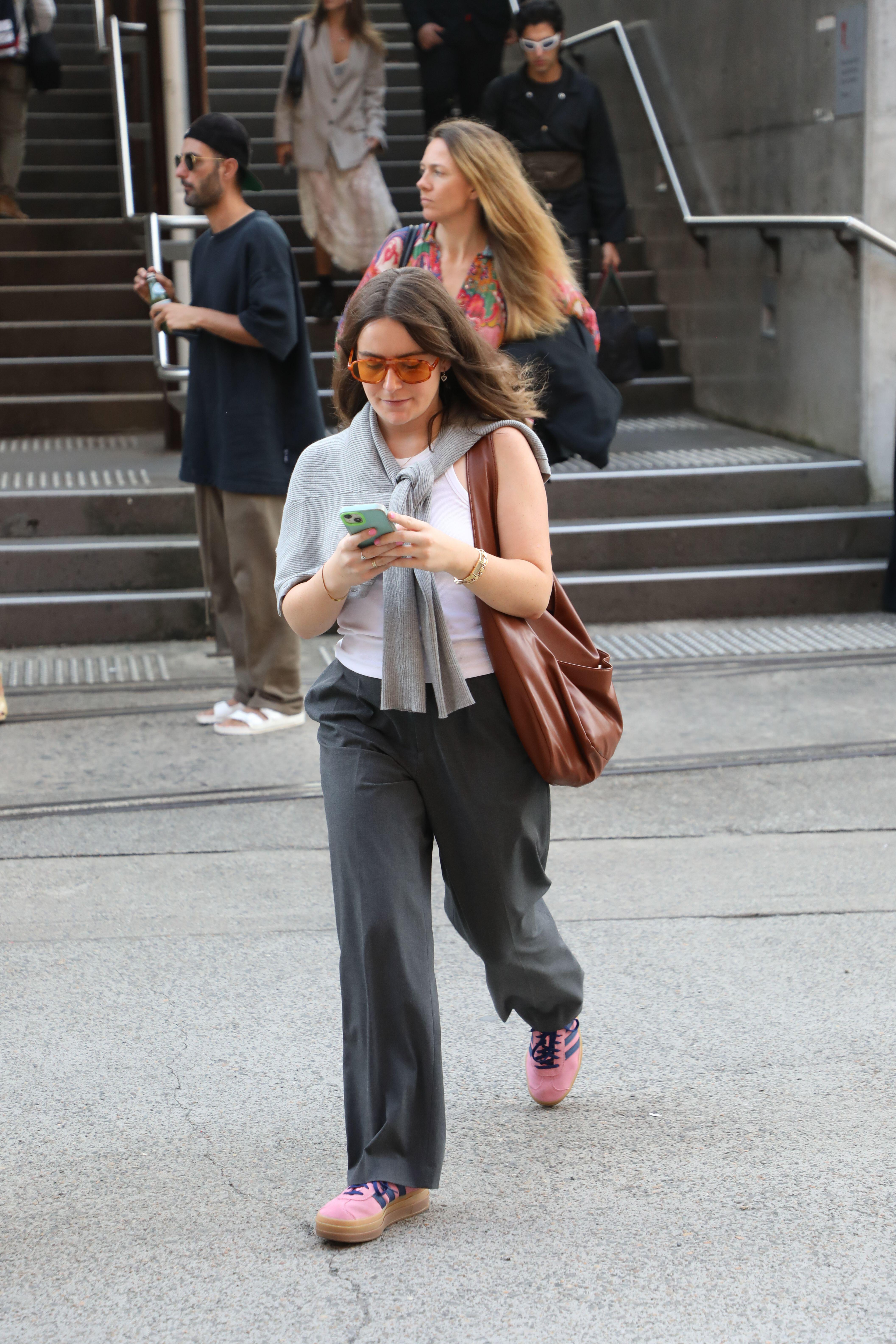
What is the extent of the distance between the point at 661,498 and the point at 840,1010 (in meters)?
4.45

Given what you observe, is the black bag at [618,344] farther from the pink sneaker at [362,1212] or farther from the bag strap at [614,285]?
the pink sneaker at [362,1212]

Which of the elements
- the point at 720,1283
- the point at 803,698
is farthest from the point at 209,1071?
the point at 803,698

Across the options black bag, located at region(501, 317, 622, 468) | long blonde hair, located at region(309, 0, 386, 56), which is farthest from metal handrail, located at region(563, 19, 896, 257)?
black bag, located at region(501, 317, 622, 468)

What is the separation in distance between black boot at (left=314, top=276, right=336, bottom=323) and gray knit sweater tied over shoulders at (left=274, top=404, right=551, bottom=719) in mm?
6245

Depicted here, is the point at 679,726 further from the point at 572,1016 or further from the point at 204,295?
the point at 572,1016

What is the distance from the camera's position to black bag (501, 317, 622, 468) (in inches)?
188

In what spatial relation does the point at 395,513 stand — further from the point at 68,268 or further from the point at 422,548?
the point at 68,268

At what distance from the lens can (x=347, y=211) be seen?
28.7 ft

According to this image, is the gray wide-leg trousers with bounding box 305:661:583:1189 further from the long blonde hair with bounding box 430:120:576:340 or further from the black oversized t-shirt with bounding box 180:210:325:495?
the black oversized t-shirt with bounding box 180:210:325:495

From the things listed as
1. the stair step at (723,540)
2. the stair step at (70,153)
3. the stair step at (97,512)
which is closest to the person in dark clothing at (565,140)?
the stair step at (723,540)

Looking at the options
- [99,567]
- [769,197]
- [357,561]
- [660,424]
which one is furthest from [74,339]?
[357,561]

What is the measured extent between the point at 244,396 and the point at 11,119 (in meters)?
5.42

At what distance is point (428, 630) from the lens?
8.93 feet

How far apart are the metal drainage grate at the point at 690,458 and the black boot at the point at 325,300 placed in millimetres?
1673
